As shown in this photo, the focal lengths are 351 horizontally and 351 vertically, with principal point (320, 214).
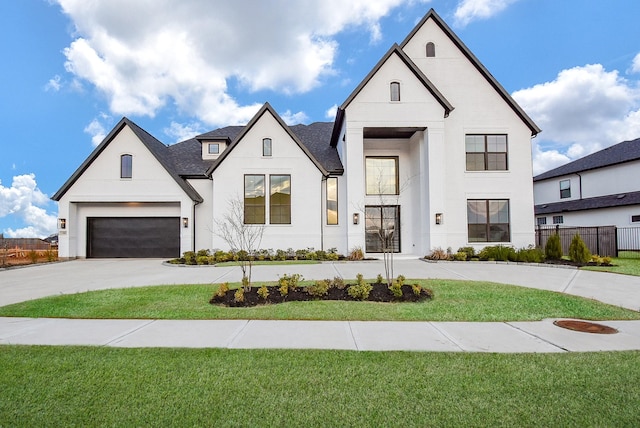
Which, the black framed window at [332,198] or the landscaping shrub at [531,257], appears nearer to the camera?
the landscaping shrub at [531,257]

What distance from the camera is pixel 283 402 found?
10.6 ft

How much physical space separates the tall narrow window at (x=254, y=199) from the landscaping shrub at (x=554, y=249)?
13551 millimetres

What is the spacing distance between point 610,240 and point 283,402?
877 inches

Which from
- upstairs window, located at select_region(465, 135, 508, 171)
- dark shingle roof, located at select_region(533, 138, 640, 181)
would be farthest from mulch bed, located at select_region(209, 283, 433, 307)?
dark shingle roof, located at select_region(533, 138, 640, 181)

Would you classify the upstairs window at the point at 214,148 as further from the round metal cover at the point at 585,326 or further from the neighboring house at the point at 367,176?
the round metal cover at the point at 585,326

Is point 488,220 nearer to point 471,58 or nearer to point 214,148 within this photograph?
point 471,58

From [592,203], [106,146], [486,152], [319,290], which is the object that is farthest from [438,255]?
[106,146]

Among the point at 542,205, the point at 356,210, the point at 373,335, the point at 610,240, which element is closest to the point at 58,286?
the point at 373,335

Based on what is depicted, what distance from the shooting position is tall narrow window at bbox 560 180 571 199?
2845 centimetres

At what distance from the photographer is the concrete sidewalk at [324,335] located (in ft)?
15.9

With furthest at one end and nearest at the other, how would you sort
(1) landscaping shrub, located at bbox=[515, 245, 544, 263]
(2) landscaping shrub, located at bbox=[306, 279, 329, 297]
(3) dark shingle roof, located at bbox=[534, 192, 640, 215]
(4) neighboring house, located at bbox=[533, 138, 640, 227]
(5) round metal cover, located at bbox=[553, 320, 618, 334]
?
(4) neighboring house, located at bbox=[533, 138, 640, 227] < (3) dark shingle roof, located at bbox=[534, 192, 640, 215] < (1) landscaping shrub, located at bbox=[515, 245, 544, 263] < (2) landscaping shrub, located at bbox=[306, 279, 329, 297] < (5) round metal cover, located at bbox=[553, 320, 618, 334]

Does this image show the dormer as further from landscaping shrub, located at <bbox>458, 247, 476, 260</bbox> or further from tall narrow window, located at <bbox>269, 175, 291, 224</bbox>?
landscaping shrub, located at <bbox>458, 247, 476, 260</bbox>

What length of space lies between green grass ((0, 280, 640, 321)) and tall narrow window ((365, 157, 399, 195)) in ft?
36.8

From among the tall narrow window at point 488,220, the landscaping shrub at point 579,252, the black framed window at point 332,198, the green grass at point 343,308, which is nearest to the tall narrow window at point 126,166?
the black framed window at point 332,198
